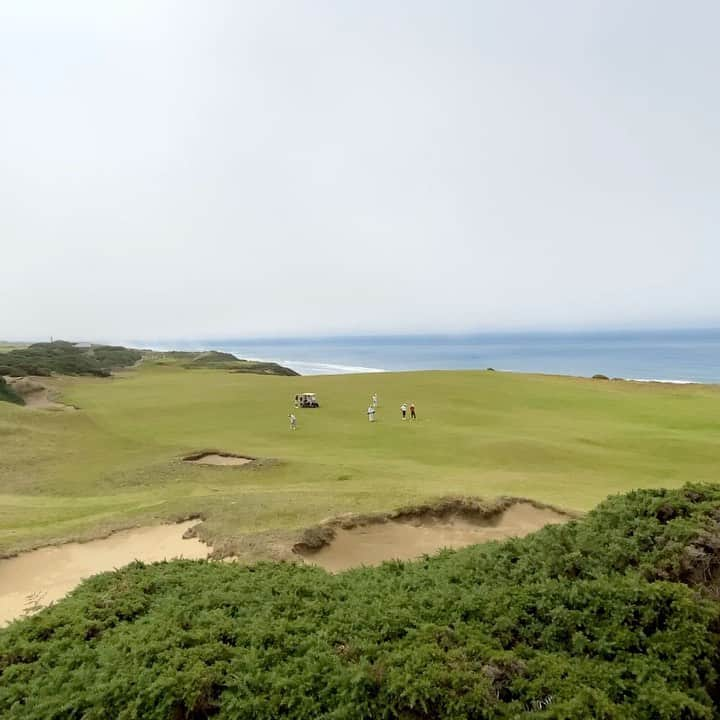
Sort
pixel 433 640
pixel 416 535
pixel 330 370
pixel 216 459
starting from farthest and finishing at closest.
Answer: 1. pixel 330 370
2. pixel 216 459
3. pixel 416 535
4. pixel 433 640

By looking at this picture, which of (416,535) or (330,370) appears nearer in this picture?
(416,535)

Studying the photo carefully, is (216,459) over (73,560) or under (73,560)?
under

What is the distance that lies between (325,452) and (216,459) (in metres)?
4.38

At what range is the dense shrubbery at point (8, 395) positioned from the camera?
36.2 meters

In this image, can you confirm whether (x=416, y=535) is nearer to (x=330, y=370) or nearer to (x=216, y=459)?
(x=216, y=459)

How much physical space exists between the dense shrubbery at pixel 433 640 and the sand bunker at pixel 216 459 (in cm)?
1431

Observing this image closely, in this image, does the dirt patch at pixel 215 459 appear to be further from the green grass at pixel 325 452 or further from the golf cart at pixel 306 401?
the golf cart at pixel 306 401

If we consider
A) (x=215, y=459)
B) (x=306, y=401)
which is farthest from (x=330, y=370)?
(x=215, y=459)

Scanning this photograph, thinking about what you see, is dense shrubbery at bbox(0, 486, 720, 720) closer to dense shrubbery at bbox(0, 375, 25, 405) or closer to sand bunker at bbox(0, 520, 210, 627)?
sand bunker at bbox(0, 520, 210, 627)

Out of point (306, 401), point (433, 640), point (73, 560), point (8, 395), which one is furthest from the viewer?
point (8, 395)

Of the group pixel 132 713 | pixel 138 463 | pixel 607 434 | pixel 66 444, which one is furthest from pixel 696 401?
pixel 132 713

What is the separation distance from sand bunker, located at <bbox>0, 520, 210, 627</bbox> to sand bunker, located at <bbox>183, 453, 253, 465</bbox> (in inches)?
336

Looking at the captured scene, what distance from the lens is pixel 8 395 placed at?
122 feet

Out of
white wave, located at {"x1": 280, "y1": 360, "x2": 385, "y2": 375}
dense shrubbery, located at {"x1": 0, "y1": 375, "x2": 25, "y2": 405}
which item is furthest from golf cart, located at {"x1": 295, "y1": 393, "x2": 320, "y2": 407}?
white wave, located at {"x1": 280, "y1": 360, "x2": 385, "y2": 375}
